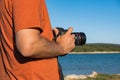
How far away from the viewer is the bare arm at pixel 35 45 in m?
3.04

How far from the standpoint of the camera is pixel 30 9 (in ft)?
10.1

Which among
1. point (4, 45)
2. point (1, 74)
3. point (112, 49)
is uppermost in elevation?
point (4, 45)

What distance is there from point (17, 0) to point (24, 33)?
0.26 metres

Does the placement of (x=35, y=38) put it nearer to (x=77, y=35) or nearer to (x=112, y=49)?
(x=77, y=35)

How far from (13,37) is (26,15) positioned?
0.84 feet

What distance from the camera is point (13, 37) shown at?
10.5ft

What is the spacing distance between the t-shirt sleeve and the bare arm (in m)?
0.05

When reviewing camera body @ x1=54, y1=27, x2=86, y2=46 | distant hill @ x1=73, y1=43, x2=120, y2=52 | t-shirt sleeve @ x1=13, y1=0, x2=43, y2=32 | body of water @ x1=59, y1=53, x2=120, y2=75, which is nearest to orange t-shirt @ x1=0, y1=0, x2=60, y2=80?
t-shirt sleeve @ x1=13, y1=0, x2=43, y2=32

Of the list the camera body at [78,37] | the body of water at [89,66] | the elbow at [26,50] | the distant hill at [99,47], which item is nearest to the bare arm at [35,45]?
the elbow at [26,50]

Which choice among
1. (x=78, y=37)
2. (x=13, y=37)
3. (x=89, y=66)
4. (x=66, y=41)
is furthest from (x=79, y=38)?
(x=89, y=66)

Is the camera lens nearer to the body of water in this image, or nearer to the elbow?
the elbow

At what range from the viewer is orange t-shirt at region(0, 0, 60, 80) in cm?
307

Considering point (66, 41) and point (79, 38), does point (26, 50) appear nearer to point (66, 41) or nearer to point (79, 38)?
point (66, 41)

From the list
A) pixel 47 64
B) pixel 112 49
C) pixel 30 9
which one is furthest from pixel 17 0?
pixel 112 49
